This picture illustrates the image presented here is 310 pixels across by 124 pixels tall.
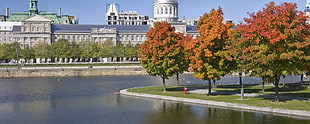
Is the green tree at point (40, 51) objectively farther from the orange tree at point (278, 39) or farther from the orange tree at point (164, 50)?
the orange tree at point (278, 39)

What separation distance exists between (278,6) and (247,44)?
5.07 meters

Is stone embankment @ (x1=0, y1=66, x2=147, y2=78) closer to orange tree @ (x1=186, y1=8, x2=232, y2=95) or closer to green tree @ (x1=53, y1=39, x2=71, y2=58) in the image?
green tree @ (x1=53, y1=39, x2=71, y2=58)

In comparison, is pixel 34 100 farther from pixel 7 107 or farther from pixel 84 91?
pixel 84 91

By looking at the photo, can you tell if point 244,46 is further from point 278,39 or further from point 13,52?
point 13,52

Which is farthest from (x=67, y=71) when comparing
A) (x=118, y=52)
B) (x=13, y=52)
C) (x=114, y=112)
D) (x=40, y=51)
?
(x=114, y=112)

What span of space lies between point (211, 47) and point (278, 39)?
11.3 meters

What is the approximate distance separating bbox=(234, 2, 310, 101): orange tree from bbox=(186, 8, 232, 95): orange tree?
21.9 ft

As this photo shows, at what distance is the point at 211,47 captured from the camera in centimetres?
5419

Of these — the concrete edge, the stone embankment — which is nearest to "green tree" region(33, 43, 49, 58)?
the stone embankment

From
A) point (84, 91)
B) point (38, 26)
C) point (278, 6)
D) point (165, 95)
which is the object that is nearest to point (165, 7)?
point (38, 26)

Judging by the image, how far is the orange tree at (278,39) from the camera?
44.3m

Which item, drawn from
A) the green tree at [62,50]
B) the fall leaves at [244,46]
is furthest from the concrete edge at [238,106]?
the green tree at [62,50]

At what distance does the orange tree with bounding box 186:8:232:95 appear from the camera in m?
53.4

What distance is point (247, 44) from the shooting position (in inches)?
1916
